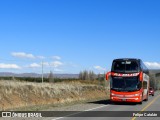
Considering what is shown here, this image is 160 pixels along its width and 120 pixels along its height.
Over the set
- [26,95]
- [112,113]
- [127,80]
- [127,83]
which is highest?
[127,80]

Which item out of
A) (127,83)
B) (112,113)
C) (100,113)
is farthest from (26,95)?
(112,113)

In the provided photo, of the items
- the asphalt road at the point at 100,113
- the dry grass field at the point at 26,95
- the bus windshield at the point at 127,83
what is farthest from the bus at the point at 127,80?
the dry grass field at the point at 26,95

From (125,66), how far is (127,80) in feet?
4.13

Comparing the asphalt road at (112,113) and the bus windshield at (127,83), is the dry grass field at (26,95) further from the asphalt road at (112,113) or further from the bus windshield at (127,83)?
the asphalt road at (112,113)

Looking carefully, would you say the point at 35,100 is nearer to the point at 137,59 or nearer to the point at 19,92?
the point at 19,92

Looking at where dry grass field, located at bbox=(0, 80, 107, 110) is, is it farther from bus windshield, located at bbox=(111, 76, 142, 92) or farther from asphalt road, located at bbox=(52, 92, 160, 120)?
asphalt road, located at bbox=(52, 92, 160, 120)

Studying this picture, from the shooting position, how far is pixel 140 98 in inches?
1359

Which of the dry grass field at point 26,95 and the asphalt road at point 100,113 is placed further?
the dry grass field at point 26,95

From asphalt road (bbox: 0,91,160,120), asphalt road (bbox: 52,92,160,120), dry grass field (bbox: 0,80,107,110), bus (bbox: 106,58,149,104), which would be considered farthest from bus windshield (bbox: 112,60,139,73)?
dry grass field (bbox: 0,80,107,110)

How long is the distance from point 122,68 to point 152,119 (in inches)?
582

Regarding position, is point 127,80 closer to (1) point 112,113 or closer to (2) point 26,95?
(1) point 112,113

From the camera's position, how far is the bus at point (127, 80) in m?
34.0

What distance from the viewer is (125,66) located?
34.3 meters

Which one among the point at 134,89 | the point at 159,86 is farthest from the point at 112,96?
the point at 159,86
